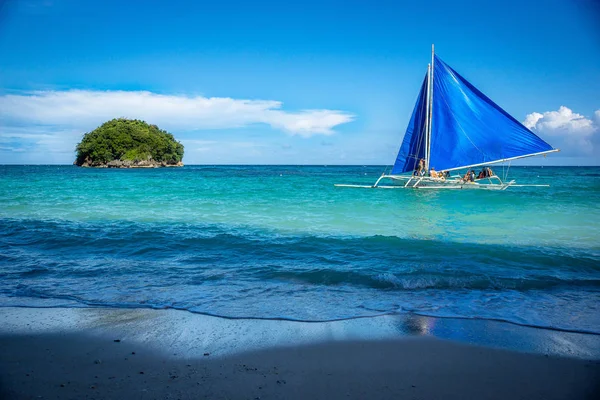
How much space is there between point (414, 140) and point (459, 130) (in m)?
4.20

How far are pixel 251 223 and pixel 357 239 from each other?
4.15 metres

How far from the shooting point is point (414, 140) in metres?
28.5

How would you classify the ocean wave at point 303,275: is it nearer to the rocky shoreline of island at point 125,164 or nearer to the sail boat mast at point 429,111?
the sail boat mast at point 429,111

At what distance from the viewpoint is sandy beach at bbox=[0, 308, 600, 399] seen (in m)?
3.40

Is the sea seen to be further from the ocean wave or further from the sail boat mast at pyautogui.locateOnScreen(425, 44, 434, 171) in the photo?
the sail boat mast at pyautogui.locateOnScreen(425, 44, 434, 171)

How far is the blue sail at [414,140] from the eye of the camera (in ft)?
91.3

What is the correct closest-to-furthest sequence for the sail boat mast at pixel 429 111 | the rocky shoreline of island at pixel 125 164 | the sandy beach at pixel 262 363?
the sandy beach at pixel 262 363 < the sail boat mast at pixel 429 111 < the rocky shoreline of island at pixel 125 164

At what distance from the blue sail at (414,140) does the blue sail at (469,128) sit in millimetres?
2106

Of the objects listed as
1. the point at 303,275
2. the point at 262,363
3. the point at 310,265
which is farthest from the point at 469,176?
the point at 262,363

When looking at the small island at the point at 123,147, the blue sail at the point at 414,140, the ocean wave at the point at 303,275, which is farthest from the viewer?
the small island at the point at 123,147

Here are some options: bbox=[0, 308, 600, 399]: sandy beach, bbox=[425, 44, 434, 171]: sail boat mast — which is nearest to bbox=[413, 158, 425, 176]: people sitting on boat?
bbox=[425, 44, 434, 171]: sail boat mast

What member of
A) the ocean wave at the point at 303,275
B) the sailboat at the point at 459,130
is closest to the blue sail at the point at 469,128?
the sailboat at the point at 459,130

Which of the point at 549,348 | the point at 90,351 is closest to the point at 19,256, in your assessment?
the point at 90,351

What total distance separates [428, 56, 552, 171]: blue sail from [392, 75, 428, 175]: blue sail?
2106 millimetres
